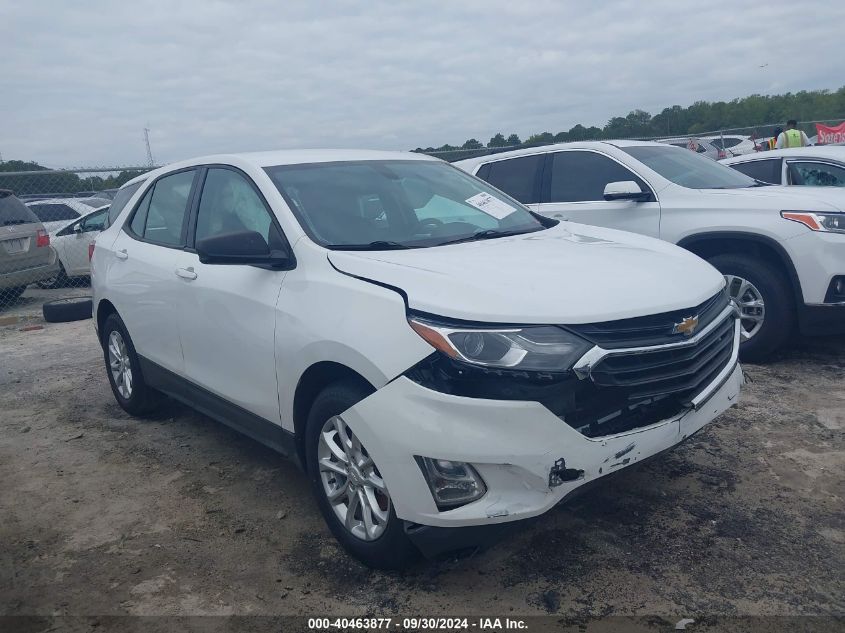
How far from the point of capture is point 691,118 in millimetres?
25344

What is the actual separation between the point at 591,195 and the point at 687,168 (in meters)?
0.84

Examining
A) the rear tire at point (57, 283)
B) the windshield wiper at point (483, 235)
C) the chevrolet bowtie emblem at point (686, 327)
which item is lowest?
the rear tire at point (57, 283)

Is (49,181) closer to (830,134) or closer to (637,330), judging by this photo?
(637,330)

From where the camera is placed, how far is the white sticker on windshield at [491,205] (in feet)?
13.7

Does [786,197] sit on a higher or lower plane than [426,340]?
higher

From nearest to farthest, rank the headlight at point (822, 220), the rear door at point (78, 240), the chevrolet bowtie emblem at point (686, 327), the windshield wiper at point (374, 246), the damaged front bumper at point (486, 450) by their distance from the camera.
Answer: the damaged front bumper at point (486, 450), the chevrolet bowtie emblem at point (686, 327), the windshield wiper at point (374, 246), the headlight at point (822, 220), the rear door at point (78, 240)

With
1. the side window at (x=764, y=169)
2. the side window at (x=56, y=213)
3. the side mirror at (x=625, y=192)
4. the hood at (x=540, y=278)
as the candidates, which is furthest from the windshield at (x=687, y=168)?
the side window at (x=56, y=213)

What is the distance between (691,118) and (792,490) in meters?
24.2

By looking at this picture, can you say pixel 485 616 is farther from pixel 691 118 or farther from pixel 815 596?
pixel 691 118

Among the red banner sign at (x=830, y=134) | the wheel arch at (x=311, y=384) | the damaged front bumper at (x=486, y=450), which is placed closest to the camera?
the damaged front bumper at (x=486, y=450)

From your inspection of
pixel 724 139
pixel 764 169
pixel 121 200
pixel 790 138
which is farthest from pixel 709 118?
pixel 121 200

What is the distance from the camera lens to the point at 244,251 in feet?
11.2

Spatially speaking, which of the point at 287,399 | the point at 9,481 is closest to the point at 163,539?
the point at 287,399

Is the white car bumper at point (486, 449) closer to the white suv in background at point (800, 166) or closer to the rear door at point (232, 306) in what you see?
the rear door at point (232, 306)
